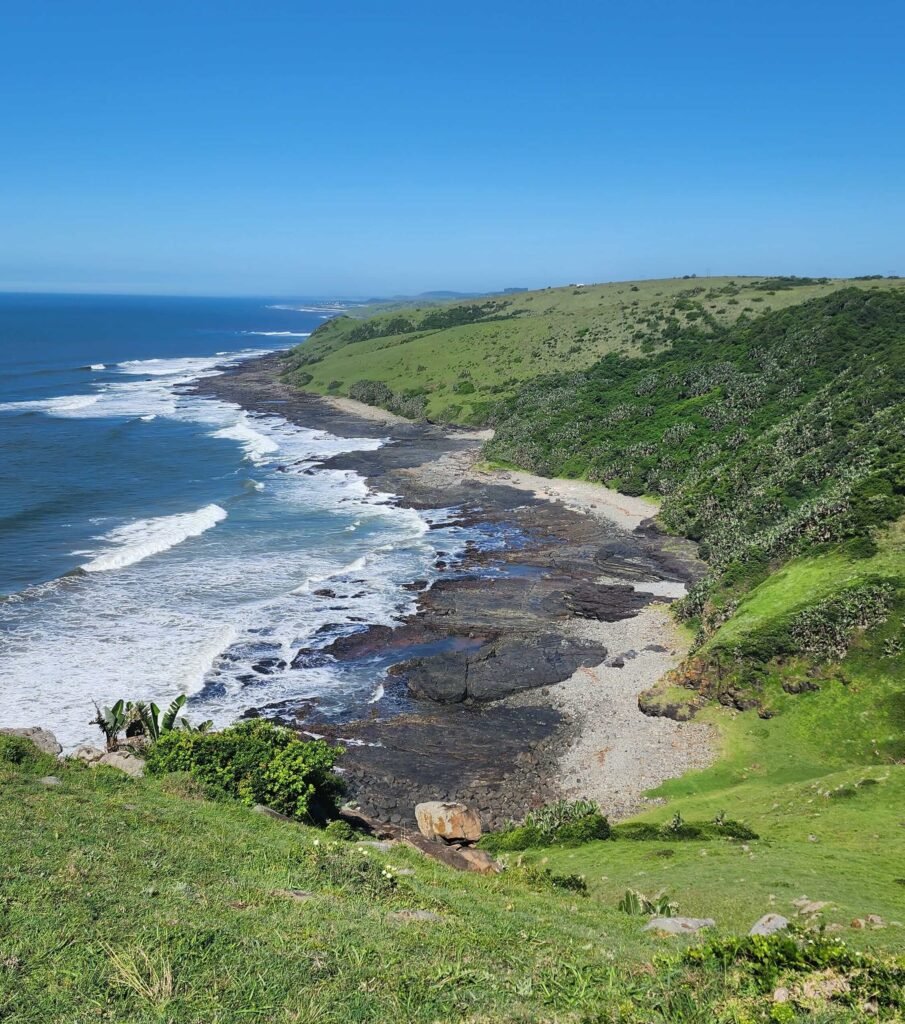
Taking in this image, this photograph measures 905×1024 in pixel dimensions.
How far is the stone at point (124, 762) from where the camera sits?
73.7 ft

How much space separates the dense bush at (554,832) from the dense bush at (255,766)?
538 centimetres

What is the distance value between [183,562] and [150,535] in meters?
6.92

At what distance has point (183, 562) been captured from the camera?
51062 millimetres

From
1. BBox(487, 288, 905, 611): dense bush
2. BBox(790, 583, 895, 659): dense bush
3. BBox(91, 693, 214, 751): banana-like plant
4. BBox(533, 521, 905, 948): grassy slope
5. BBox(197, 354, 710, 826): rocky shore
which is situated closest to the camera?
BBox(533, 521, 905, 948): grassy slope

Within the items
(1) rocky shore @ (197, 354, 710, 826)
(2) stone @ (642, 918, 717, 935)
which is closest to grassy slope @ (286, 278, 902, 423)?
(1) rocky shore @ (197, 354, 710, 826)

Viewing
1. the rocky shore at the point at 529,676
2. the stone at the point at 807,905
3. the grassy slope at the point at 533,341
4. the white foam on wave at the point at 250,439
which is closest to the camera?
the stone at the point at 807,905

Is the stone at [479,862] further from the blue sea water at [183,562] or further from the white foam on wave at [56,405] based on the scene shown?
the white foam on wave at [56,405]

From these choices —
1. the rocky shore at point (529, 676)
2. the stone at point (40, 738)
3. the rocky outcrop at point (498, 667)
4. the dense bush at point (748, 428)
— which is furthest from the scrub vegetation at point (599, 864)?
the rocky outcrop at point (498, 667)

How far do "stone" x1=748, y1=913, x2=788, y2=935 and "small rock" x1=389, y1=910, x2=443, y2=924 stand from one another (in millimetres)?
6353

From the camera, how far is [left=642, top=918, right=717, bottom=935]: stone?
50.5ft

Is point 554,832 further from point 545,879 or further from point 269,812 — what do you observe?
point 269,812

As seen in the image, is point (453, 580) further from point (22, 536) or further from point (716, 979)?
point (716, 979)

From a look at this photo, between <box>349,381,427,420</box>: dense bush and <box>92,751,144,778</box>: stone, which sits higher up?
<box>349,381,427,420</box>: dense bush

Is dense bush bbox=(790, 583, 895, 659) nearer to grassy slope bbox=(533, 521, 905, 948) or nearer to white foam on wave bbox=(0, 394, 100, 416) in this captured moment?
grassy slope bbox=(533, 521, 905, 948)
